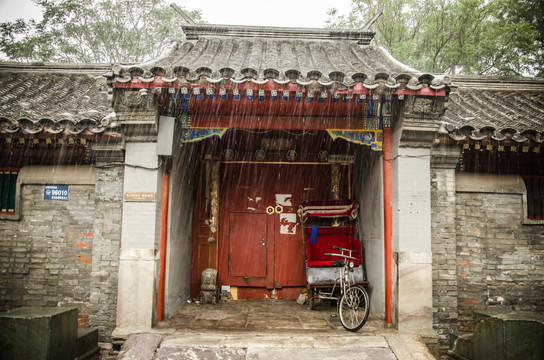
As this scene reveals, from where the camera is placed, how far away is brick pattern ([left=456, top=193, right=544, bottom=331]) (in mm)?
6660

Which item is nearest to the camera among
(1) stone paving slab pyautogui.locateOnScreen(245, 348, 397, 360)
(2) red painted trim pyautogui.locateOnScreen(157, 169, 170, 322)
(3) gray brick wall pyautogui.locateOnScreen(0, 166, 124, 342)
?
(1) stone paving slab pyautogui.locateOnScreen(245, 348, 397, 360)

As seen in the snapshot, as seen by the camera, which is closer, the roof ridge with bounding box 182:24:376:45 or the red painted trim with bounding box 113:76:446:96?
the red painted trim with bounding box 113:76:446:96

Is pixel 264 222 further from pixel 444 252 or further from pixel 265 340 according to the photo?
pixel 444 252

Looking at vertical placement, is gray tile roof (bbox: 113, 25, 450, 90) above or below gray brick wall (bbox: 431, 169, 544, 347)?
above

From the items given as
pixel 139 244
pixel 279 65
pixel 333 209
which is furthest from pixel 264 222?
pixel 279 65

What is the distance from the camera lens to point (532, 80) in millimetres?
9406

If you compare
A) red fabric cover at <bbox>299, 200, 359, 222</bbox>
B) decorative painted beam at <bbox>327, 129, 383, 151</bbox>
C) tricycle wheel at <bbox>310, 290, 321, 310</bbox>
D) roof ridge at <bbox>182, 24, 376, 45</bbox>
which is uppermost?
roof ridge at <bbox>182, 24, 376, 45</bbox>

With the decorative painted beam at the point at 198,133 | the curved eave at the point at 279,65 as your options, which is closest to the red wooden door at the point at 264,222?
the decorative painted beam at the point at 198,133

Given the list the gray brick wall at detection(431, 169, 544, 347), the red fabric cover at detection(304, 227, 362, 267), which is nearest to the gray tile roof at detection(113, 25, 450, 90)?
the gray brick wall at detection(431, 169, 544, 347)

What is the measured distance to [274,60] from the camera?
7387 mm

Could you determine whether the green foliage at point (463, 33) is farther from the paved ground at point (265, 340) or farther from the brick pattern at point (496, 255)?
the paved ground at point (265, 340)

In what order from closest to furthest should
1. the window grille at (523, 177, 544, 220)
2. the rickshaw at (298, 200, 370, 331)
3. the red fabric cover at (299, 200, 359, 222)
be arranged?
the window grille at (523, 177, 544, 220), the rickshaw at (298, 200, 370, 331), the red fabric cover at (299, 200, 359, 222)

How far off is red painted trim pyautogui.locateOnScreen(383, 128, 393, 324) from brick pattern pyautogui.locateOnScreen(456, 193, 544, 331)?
4.08ft

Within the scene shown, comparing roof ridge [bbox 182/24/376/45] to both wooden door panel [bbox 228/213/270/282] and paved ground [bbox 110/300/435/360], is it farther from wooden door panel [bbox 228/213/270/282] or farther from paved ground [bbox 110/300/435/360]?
paved ground [bbox 110/300/435/360]
